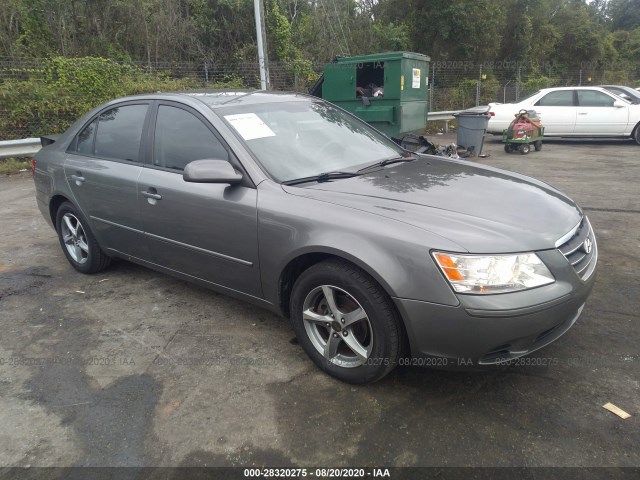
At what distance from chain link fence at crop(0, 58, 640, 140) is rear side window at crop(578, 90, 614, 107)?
5.27 meters

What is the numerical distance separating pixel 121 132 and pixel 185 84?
10.2 metres

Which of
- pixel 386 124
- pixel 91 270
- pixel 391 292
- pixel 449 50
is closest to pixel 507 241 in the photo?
pixel 391 292

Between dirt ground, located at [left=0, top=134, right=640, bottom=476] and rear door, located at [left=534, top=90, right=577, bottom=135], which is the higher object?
rear door, located at [left=534, top=90, right=577, bottom=135]

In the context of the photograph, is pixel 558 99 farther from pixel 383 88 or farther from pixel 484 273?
pixel 484 273

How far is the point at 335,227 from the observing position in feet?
8.29

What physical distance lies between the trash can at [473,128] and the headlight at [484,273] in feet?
27.8

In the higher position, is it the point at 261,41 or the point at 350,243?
the point at 261,41

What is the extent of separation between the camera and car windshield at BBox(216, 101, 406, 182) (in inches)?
120

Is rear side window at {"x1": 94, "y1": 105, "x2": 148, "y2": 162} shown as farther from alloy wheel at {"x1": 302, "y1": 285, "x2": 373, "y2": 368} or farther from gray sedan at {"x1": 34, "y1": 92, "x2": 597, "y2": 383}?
alloy wheel at {"x1": 302, "y1": 285, "x2": 373, "y2": 368}

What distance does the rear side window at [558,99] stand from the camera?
12.1 m

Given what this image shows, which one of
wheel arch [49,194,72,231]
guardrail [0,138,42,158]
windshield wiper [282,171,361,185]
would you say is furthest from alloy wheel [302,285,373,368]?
guardrail [0,138,42,158]

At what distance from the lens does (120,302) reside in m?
3.84

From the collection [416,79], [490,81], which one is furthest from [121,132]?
[490,81]

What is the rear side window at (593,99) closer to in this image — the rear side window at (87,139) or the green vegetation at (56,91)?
the green vegetation at (56,91)
